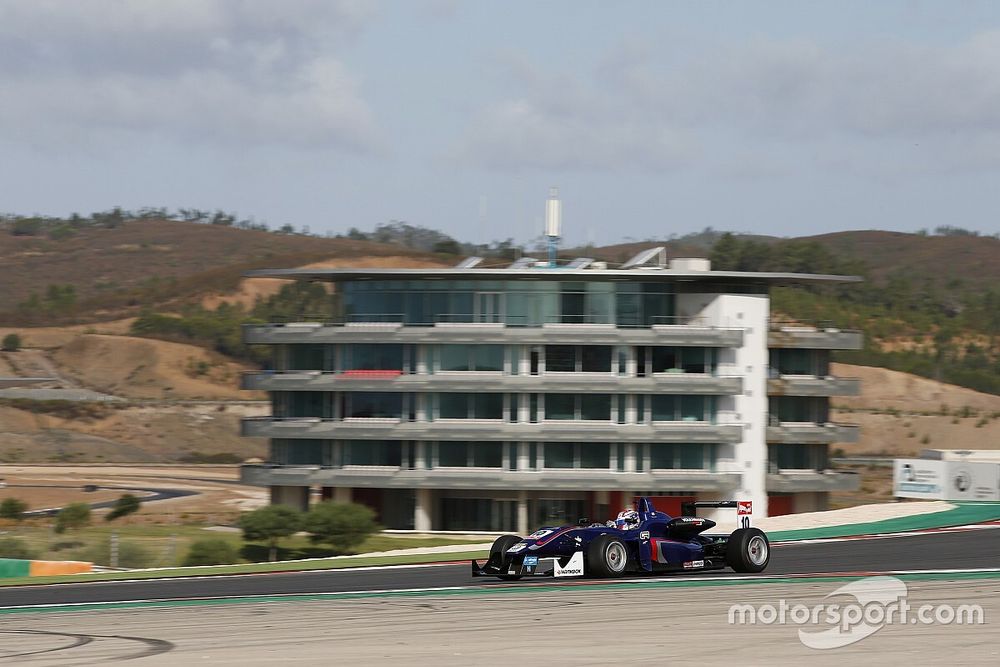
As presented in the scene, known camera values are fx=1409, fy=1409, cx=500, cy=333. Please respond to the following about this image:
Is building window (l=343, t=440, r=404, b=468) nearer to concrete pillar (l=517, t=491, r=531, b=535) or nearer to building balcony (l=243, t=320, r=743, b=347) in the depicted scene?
building balcony (l=243, t=320, r=743, b=347)

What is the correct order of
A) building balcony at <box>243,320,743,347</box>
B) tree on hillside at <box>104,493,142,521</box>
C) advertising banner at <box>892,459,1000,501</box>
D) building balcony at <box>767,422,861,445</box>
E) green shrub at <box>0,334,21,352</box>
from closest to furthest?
advertising banner at <box>892,459,1000,501</box>, building balcony at <box>243,320,743,347</box>, building balcony at <box>767,422,861,445</box>, tree on hillside at <box>104,493,142,521</box>, green shrub at <box>0,334,21,352</box>

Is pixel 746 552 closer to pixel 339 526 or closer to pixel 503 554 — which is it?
pixel 503 554

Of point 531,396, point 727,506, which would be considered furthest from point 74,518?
point 727,506

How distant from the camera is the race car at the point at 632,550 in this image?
3083 centimetres

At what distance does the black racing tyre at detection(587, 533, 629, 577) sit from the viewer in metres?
30.7

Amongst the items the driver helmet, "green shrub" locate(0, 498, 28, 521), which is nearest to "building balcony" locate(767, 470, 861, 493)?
the driver helmet

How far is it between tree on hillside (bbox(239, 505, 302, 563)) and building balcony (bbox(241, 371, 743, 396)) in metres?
9.26

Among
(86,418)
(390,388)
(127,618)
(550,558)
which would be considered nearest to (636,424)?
(390,388)

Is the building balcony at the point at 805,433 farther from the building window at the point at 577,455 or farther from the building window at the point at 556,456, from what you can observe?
the building window at the point at 556,456

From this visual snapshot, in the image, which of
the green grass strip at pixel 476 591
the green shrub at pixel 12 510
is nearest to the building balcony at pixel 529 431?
the green shrub at pixel 12 510

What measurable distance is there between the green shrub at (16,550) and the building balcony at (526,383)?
52.0 ft

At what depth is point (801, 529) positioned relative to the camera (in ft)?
165

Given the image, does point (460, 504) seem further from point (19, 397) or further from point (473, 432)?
point (19, 397)

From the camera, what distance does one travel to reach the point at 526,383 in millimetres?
73125
